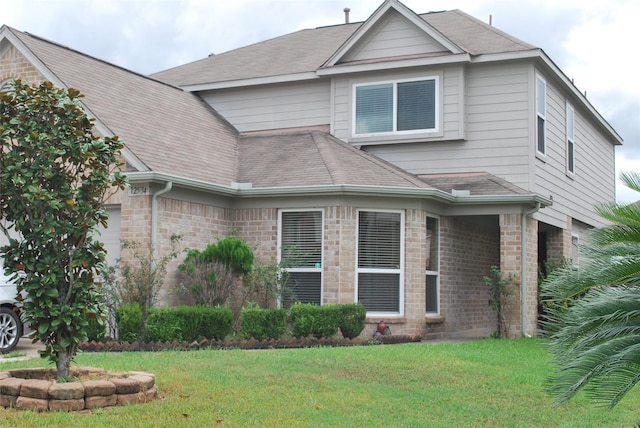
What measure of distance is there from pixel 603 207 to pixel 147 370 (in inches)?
227

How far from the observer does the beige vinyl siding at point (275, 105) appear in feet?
65.4

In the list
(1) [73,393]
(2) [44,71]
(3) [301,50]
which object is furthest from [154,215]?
(3) [301,50]

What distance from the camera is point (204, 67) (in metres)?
23.2

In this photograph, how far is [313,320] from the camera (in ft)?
47.4

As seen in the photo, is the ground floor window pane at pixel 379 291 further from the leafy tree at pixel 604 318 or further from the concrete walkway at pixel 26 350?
the leafy tree at pixel 604 318

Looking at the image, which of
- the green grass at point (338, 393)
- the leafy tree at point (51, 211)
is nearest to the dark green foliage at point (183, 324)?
the green grass at point (338, 393)

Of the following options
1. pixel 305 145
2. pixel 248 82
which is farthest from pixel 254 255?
pixel 248 82

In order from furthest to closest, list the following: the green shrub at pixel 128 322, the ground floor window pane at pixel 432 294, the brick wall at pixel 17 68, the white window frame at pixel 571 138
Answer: the white window frame at pixel 571 138
the ground floor window pane at pixel 432 294
the brick wall at pixel 17 68
the green shrub at pixel 128 322

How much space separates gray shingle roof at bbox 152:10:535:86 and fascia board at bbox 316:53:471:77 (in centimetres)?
31

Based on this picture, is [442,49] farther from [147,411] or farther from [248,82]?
[147,411]

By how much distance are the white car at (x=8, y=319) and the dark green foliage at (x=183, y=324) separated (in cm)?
208

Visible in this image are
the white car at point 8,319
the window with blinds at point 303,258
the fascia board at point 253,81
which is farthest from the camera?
the fascia board at point 253,81

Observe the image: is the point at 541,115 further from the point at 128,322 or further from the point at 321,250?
the point at 128,322

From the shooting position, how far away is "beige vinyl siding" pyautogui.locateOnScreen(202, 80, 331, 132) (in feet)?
65.4
